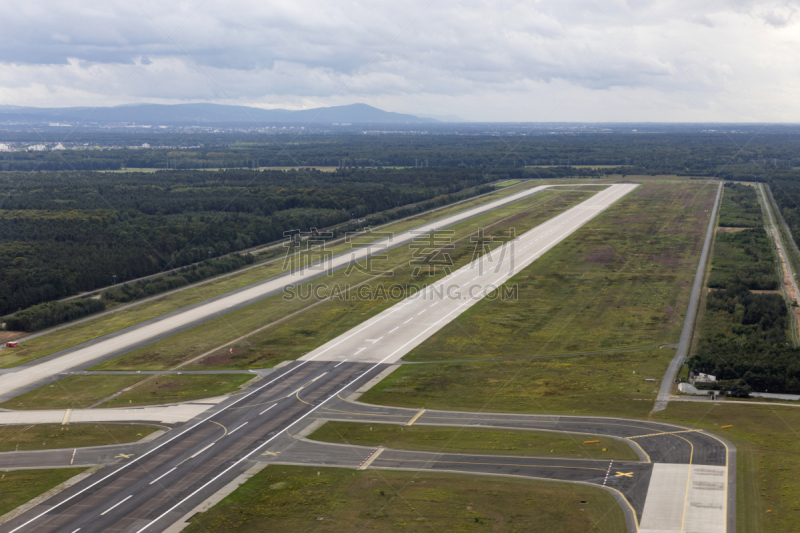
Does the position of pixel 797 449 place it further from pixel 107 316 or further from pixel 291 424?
pixel 107 316

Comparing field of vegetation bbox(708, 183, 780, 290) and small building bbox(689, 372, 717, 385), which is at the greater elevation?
field of vegetation bbox(708, 183, 780, 290)

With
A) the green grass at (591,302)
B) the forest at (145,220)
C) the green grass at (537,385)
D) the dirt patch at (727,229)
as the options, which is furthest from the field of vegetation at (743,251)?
the forest at (145,220)

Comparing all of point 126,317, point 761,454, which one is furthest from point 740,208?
point 126,317

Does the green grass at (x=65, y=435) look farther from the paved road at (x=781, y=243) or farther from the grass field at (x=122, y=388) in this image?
the paved road at (x=781, y=243)

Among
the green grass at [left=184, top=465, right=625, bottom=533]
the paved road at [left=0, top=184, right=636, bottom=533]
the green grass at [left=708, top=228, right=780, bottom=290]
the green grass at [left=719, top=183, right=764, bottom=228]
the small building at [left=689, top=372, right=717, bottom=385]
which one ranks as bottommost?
the paved road at [left=0, top=184, right=636, bottom=533]

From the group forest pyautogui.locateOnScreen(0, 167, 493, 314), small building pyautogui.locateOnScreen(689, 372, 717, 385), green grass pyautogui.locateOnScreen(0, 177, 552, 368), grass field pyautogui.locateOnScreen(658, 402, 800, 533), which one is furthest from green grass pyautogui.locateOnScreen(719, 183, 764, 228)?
grass field pyautogui.locateOnScreen(658, 402, 800, 533)

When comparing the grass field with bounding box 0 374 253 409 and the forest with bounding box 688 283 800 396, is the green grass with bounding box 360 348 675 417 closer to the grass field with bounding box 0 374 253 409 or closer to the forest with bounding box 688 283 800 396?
the forest with bounding box 688 283 800 396

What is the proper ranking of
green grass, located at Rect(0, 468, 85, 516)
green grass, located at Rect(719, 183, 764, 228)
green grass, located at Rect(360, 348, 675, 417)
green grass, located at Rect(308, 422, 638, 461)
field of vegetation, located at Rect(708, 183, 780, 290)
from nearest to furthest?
green grass, located at Rect(0, 468, 85, 516) < green grass, located at Rect(308, 422, 638, 461) < green grass, located at Rect(360, 348, 675, 417) < field of vegetation, located at Rect(708, 183, 780, 290) < green grass, located at Rect(719, 183, 764, 228)
